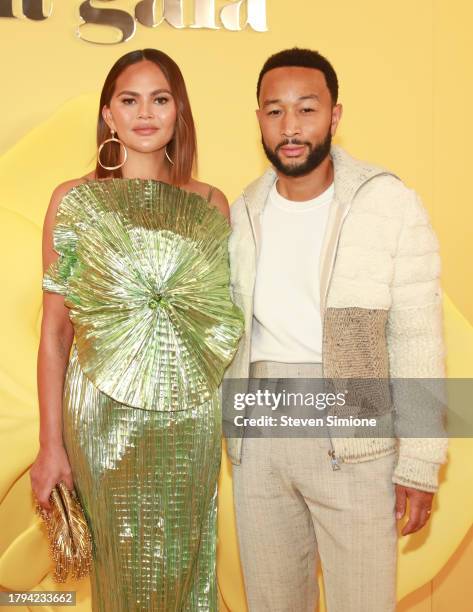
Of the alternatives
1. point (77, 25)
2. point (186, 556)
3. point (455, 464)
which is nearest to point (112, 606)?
point (186, 556)

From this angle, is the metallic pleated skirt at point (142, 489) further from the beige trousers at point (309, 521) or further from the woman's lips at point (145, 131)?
the woman's lips at point (145, 131)

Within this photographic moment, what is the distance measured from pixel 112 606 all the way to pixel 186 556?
242 millimetres

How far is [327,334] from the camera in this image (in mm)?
2096

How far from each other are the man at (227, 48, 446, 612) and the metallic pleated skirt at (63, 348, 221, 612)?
5.1 inches

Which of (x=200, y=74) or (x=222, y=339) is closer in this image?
(x=222, y=339)

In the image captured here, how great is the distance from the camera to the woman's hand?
209cm

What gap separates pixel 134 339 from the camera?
2070 mm

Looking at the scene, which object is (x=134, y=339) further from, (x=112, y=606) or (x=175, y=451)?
(x=112, y=606)

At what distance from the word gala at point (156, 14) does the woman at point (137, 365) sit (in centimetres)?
49

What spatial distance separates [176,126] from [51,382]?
78cm

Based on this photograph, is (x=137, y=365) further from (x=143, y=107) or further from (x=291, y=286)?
(x=143, y=107)

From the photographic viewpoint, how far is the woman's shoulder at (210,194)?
2.25 metres

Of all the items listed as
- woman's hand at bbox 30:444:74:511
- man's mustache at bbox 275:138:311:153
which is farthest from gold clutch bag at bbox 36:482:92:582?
man's mustache at bbox 275:138:311:153

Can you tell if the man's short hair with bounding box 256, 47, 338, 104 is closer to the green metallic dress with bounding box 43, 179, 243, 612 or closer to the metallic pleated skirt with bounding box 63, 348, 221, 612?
the green metallic dress with bounding box 43, 179, 243, 612
